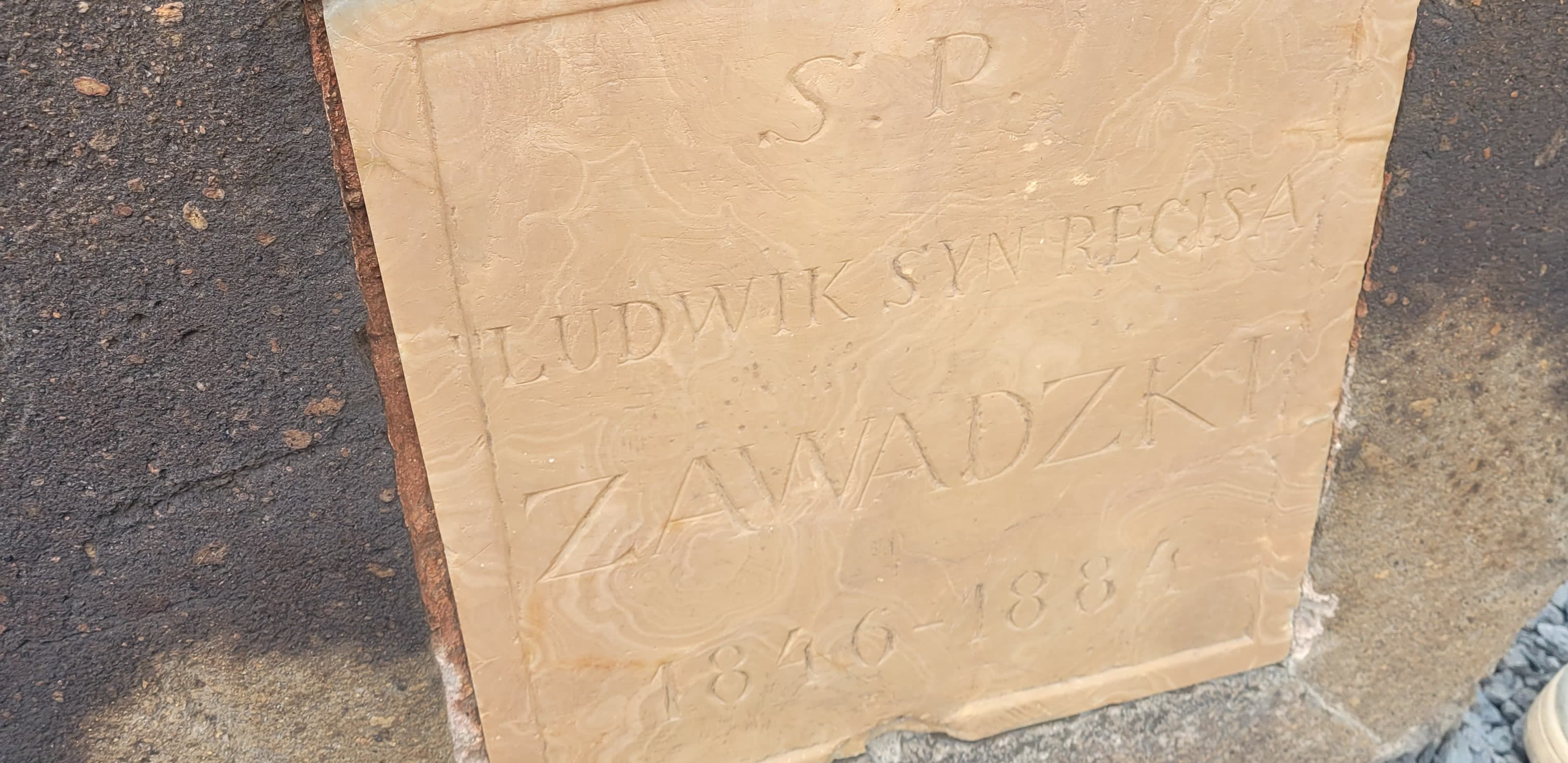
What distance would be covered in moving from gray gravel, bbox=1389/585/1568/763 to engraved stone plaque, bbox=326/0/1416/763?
67 cm

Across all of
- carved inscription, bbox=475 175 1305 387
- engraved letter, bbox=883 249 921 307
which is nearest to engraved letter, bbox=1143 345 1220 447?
carved inscription, bbox=475 175 1305 387

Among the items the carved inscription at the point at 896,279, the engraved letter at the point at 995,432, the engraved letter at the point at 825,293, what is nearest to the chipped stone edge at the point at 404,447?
the carved inscription at the point at 896,279

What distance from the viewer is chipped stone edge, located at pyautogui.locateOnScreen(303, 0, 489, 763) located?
48.8 inches

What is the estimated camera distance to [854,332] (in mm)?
1509

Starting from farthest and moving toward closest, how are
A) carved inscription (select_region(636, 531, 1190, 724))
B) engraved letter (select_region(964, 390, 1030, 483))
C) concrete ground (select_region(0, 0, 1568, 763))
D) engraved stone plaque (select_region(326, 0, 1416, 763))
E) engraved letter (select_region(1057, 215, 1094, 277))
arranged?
carved inscription (select_region(636, 531, 1190, 724)) < engraved letter (select_region(964, 390, 1030, 483)) < engraved letter (select_region(1057, 215, 1094, 277)) < engraved stone plaque (select_region(326, 0, 1416, 763)) < concrete ground (select_region(0, 0, 1568, 763))

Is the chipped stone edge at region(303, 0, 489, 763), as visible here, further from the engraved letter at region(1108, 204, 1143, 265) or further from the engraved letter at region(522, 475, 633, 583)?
the engraved letter at region(1108, 204, 1143, 265)

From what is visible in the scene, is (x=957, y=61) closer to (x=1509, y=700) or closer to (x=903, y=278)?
(x=903, y=278)

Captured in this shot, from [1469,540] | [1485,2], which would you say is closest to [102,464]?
[1485,2]

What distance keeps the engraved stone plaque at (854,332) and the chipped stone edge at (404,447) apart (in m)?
0.04

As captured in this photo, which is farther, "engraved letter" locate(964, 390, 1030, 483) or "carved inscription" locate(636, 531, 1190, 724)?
"carved inscription" locate(636, 531, 1190, 724)

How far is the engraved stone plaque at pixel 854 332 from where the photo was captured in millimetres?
1288

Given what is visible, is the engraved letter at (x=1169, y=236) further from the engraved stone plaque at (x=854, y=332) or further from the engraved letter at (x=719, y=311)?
the engraved letter at (x=719, y=311)

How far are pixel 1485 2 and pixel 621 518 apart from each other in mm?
1379

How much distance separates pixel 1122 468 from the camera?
176 centimetres
